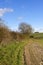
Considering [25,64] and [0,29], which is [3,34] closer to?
[0,29]

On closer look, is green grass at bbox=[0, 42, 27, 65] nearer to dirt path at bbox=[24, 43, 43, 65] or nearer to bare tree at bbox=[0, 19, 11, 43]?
dirt path at bbox=[24, 43, 43, 65]

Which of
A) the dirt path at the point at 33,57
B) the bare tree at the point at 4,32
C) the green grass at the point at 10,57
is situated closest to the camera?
the green grass at the point at 10,57

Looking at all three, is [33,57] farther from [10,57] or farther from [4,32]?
[4,32]

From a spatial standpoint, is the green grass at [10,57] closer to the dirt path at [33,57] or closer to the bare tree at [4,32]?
the dirt path at [33,57]

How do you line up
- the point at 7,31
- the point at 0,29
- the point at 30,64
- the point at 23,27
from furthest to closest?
the point at 23,27 < the point at 7,31 < the point at 0,29 < the point at 30,64

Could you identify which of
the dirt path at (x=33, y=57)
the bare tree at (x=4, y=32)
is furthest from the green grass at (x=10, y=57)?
the bare tree at (x=4, y=32)

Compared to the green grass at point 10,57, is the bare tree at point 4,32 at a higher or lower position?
higher

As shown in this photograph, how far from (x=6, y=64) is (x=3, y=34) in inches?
775

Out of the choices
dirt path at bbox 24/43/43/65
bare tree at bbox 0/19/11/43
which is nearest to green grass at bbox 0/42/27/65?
dirt path at bbox 24/43/43/65

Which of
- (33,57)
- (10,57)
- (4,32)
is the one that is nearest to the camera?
(10,57)

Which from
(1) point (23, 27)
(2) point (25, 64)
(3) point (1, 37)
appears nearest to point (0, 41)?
(3) point (1, 37)

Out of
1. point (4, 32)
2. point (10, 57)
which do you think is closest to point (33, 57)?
point (10, 57)

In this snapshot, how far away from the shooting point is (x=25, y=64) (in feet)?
53.0

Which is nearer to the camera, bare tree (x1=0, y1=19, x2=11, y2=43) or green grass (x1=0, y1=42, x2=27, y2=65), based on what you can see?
green grass (x1=0, y1=42, x2=27, y2=65)
